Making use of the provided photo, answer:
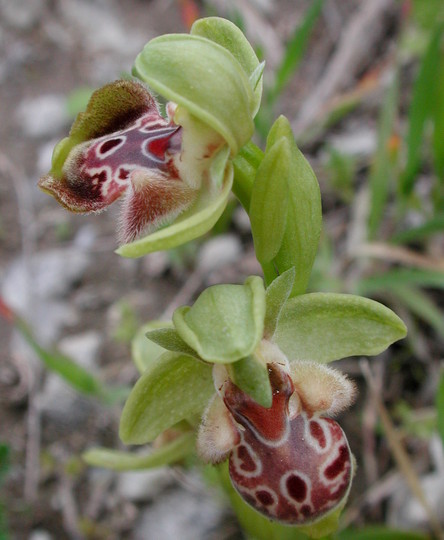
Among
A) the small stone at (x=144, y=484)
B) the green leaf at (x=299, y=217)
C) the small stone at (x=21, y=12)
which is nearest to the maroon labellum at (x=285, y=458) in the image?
the green leaf at (x=299, y=217)

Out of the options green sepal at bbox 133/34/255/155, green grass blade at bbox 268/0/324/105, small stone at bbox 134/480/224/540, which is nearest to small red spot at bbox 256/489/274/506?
green sepal at bbox 133/34/255/155

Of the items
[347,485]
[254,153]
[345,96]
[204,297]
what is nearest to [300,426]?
[347,485]

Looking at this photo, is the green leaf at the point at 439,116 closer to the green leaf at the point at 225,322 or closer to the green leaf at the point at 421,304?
the green leaf at the point at 421,304

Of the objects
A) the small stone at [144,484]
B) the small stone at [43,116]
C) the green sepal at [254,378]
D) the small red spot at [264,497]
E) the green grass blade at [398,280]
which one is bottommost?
the small stone at [144,484]

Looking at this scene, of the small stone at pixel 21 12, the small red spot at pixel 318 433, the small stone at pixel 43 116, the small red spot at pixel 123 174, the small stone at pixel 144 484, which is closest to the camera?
the small red spot at pixel 318 433

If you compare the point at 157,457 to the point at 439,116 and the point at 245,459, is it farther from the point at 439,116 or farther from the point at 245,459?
the point at 439,116

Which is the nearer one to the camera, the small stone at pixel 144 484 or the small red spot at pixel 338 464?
the small red spot at pixel 338 464

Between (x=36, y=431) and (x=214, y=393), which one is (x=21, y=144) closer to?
(x=36, y=431)
